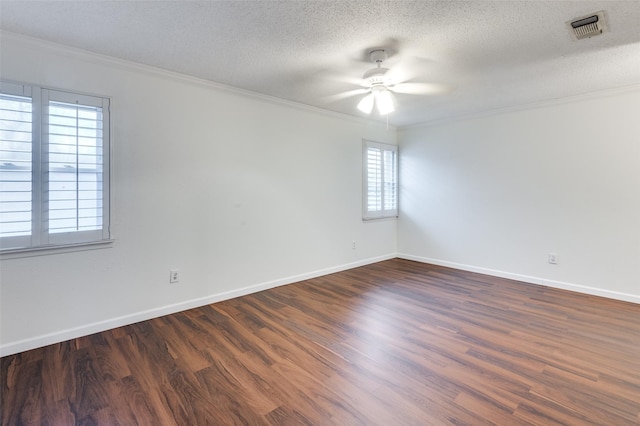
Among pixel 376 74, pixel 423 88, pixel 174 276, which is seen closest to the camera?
pixel 376 74

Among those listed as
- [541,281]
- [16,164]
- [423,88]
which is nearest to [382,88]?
[423,88]

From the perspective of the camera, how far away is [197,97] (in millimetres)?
3193

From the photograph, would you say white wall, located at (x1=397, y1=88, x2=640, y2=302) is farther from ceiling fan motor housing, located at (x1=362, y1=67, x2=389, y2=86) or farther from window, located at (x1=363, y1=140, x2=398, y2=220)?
ceiling fan motor housing, located at (x1=362, y1=67, x2=389, y2=86)

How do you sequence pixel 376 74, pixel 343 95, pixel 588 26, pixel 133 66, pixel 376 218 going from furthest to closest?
pixel 376 218 < pixel 343 95 < pixel 133 66 < pixel 376 74 < pixel 588 26

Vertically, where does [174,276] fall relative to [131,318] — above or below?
above

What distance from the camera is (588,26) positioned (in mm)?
2119

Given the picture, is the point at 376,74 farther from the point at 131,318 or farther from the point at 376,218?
the point at 131,318

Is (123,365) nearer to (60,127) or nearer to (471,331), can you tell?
(60,127)

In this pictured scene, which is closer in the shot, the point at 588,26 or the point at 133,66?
the point at 588,26

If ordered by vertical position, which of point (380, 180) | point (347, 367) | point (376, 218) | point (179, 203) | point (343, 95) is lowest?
point (347, 367)

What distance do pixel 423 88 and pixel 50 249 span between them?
3.91m

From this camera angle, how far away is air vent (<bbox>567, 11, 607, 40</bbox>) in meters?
2.04

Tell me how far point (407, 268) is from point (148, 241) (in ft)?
12.1

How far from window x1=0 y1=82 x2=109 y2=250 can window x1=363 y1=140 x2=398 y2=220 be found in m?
3.57
